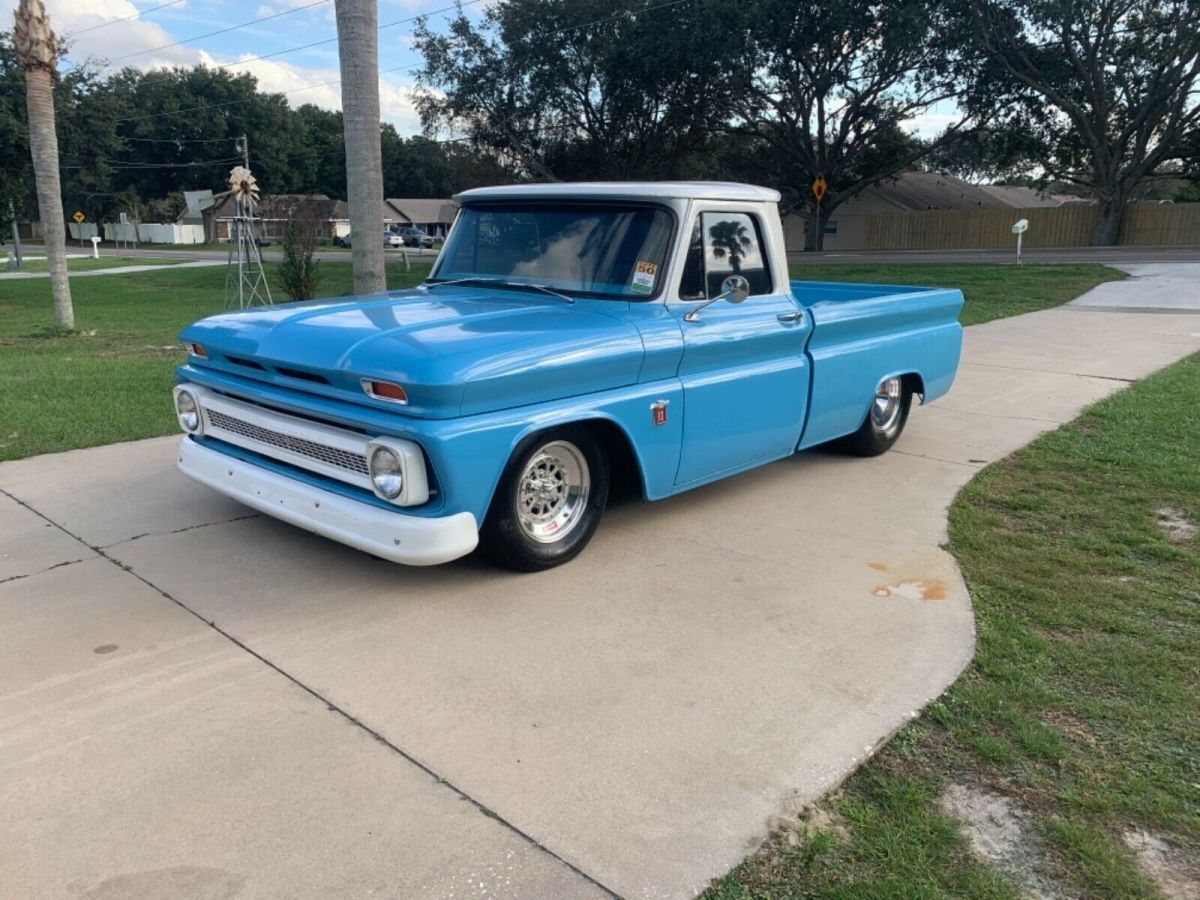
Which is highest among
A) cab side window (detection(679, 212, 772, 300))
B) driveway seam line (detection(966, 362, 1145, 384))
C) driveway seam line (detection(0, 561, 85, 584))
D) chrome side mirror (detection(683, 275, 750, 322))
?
cab side window (detection(679, 212, 772, 300))

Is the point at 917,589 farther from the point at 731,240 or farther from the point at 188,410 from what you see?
the point at 188,410

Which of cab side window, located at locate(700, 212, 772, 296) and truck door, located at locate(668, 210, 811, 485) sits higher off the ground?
cab side window, located at locate(700, 212, 772, 296)

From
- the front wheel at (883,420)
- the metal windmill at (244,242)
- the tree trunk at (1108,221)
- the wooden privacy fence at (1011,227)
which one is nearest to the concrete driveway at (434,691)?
the front wheel at (883,420)

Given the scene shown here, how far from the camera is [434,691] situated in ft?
11.0

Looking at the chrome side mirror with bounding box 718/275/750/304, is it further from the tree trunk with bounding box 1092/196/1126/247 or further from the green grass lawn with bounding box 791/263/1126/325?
the tree trunk with bounding box 1092/196/1126/247

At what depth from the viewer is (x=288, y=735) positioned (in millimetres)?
3061

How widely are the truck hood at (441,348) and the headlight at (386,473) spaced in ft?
0.64

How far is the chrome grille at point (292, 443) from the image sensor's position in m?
3.97

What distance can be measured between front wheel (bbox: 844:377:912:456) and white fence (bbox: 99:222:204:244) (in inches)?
3008

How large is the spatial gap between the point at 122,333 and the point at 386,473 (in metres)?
11.9

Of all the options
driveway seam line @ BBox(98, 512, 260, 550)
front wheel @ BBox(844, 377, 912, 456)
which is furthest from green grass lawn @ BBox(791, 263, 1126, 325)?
driveway seam line @ BBox(98, 512, 260, 550)

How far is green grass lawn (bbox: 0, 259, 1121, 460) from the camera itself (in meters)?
7.12

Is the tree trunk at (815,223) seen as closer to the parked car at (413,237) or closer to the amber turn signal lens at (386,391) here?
the parked car at (413,237)

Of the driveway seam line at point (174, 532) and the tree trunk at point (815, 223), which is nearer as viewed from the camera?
the driveway seam line at point (174, 532)
